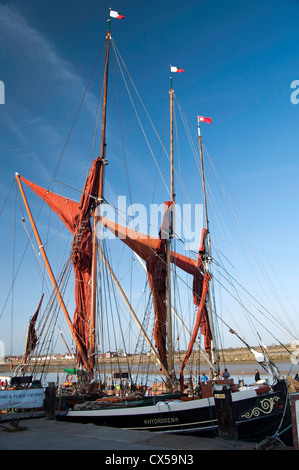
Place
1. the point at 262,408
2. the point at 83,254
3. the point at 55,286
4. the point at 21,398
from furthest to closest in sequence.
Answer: the point at 83,254 → the point at 55,286 → the point at 262,408 → the point at 21,398

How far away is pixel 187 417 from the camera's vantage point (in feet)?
50.5

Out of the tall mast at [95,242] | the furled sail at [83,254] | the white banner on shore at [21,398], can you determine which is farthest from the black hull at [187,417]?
the furled sail at [83,254]

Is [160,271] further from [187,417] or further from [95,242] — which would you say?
[187,417]

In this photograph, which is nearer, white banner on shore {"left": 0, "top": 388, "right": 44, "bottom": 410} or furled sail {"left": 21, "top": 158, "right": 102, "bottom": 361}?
white banner on shore {"left": 0, "top": 388, "right": 44, "bottom": 410}

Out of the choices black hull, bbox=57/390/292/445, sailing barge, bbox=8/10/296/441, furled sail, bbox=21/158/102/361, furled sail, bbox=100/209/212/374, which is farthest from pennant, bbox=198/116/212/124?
black hull, bbox=57/390/292/445

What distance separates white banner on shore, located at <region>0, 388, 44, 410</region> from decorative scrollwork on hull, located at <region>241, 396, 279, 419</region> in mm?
8243

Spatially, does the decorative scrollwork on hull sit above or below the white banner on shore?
below

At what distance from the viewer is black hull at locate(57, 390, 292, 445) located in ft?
50.1

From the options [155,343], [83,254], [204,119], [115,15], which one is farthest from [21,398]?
[204,119]

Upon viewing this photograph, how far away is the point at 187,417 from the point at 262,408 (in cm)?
314

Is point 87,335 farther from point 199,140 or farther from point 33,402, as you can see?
point 199,140

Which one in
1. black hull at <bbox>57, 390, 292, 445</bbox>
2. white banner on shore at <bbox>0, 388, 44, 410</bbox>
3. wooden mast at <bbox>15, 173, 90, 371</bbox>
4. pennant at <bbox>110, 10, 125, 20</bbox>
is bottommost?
black hull at <bbox>57, 390, 292, 445</bbox>

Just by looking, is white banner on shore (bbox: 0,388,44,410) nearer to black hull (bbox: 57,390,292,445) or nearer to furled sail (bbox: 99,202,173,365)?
black hull (bbox: 57,390,292,445)
